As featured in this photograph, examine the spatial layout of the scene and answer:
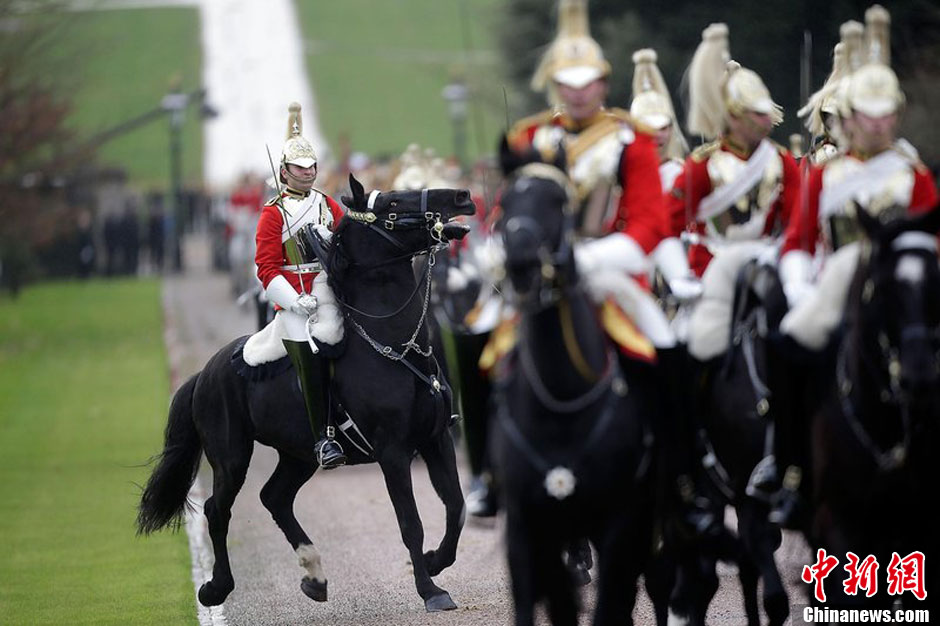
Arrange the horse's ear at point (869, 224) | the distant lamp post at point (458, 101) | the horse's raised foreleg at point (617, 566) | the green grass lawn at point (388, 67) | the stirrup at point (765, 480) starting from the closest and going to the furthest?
the horse's ear at point (869, 224) → the horse's raised foreleg at point (617, 566) → the stirrup at point (765, 480) → the distant lamp post at point (458, 101) → the green grass lawn at point (388, 67)

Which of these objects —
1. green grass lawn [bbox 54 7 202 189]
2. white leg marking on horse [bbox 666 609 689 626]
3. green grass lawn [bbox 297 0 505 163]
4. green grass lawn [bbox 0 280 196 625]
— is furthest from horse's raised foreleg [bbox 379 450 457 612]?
green grass lawn [bbox 297 0 505 163]

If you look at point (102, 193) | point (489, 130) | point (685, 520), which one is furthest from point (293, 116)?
point (489, 130)

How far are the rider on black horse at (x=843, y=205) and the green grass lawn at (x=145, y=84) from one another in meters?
58.2

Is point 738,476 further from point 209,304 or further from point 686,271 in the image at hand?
point 209,304

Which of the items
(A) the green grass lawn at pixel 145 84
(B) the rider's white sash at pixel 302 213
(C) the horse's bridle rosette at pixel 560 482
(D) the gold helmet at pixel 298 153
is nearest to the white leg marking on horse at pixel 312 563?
(B) the rider's white sash at pixel 302 213

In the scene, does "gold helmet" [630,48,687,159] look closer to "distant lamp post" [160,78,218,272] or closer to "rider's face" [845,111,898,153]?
"rider's face" [845,111,898,153]

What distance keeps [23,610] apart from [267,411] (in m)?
2.44

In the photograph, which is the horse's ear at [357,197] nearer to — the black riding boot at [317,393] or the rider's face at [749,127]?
the black riding boot at [317,393]

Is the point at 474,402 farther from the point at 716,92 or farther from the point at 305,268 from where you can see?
the point at 305,268

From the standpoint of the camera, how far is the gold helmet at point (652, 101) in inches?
507

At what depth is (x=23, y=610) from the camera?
1431 centimetres

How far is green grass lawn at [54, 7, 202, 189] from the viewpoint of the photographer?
73750 millimetres

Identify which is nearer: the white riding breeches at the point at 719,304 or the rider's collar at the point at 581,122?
the rider's collar at the point at 581,122

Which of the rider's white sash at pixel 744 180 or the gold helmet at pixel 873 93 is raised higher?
the gold helmet at pixel 873 93
